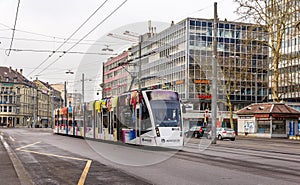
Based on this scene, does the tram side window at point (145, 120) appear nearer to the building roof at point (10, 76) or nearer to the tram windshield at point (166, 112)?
the tram windshield at point (166, 112)

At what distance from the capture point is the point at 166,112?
20.4m

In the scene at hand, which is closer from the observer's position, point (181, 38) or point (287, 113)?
point (287, 113)

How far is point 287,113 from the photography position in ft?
162

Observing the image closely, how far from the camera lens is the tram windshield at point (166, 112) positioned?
20000 mm

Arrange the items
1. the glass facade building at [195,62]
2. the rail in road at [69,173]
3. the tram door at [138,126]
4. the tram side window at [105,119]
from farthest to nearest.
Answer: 1. the glass facade building at [195,62]
2. the tram side window at [105,119]
3. the tram door at [138,126]
4. the rail in road at [69,173]

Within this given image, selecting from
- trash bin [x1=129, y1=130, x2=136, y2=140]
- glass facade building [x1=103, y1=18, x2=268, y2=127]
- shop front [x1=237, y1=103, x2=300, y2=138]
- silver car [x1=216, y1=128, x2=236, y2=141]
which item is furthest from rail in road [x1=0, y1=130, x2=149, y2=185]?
glass facade building [x1=103, y1=18, x2=268, y2=127]

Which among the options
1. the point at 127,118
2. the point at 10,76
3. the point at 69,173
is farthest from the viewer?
the point at 10,76

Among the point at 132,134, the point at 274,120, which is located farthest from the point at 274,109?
the point at 132,134

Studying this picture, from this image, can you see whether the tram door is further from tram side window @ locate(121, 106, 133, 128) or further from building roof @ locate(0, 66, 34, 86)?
building roof @ locate(0, 66, 34, 86)

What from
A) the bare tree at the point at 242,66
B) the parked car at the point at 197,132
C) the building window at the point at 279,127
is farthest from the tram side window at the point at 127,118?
the building window at the point at 279,127

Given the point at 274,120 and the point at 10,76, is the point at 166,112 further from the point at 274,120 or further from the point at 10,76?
the point at 10,76

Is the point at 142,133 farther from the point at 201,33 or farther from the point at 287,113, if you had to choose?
the point at 201,33

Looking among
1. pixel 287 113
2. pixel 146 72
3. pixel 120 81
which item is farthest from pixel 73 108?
pixel 120 81

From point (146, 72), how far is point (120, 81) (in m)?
12.7
